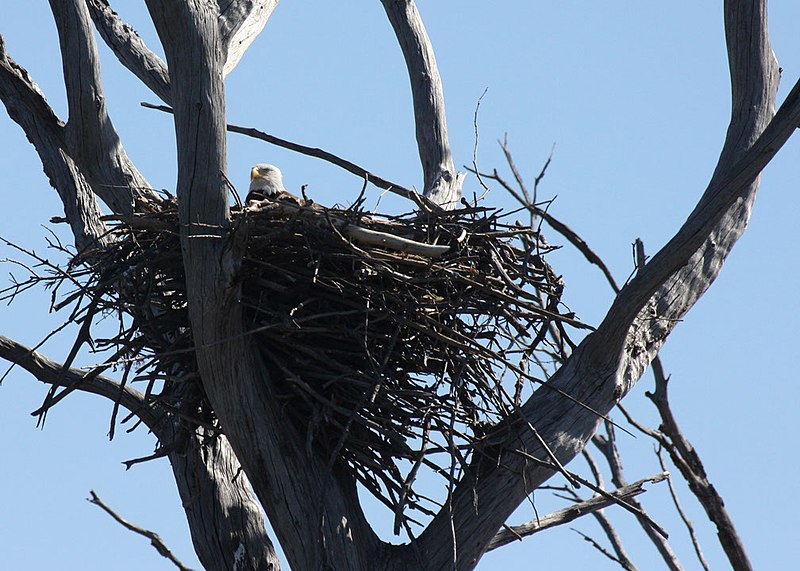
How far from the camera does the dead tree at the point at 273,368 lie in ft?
13.7

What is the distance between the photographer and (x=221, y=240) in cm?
420

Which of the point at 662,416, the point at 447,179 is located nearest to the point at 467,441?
the point at 662,416

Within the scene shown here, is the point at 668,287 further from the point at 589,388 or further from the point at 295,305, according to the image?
the point at 295,305

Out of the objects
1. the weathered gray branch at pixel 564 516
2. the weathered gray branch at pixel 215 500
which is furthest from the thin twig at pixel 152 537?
the weathered gray branch at pixel 564 516

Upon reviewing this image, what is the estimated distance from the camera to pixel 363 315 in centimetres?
454

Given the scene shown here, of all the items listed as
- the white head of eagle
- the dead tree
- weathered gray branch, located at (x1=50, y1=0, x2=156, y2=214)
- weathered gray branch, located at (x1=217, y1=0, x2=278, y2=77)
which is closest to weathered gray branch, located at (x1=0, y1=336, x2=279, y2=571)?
the dead tree

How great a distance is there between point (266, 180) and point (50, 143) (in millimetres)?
1080

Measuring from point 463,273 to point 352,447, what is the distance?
0.78 metres

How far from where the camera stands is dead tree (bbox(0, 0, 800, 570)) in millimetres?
4164

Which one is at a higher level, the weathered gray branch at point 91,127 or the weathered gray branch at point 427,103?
the weathered gray branch at point 427,103

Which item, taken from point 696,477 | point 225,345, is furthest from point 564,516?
point 225,345

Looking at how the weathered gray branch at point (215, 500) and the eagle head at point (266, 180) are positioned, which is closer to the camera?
the weathered gray branch at point (215, 500)

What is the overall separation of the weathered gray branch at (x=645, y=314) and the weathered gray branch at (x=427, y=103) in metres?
1.51

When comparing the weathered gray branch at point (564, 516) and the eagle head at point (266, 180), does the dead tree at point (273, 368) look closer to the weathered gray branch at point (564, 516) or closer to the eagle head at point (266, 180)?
the weathered gray branch at point (564, 516)
